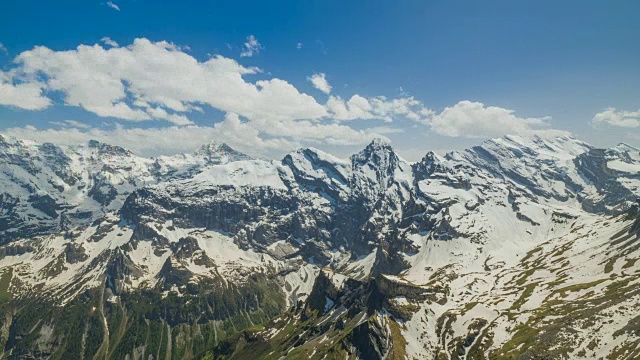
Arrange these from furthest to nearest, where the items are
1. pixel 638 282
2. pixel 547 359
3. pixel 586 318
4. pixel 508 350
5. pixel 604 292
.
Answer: pixel 604 292 → pixel 638 282 → pixel 508 350 → pixel 586 318 → pixel 547 359

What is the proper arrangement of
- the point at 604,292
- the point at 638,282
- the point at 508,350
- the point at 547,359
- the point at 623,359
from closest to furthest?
the point at 623,359 → the point at 547,359 → the point at 508,350 → the point at 638,282 → the point at 604,292

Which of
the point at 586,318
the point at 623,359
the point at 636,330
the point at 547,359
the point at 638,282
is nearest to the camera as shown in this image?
the point at 623,359

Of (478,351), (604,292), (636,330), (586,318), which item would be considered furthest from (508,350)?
(604,292)

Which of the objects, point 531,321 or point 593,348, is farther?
point 531,321

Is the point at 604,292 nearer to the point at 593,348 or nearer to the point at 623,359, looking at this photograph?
the point at 593,348

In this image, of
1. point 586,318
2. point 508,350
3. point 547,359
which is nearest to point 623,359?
point 547,359

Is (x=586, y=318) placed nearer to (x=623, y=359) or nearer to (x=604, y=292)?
(x=623, y=359)

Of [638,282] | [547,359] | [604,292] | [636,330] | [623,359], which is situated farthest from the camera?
[604,292]

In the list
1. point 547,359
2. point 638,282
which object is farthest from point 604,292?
point 547,359

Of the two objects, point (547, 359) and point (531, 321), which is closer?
point (547, 359)
